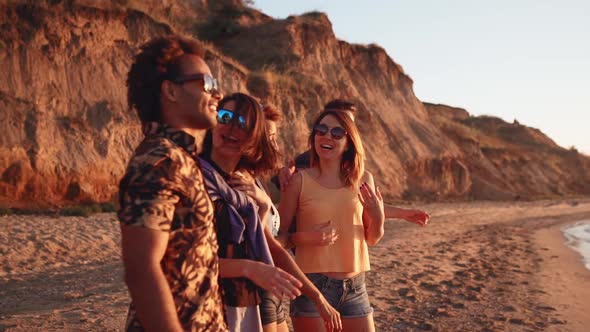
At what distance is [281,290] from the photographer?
2.17m

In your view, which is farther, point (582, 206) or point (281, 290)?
point (582, 206)

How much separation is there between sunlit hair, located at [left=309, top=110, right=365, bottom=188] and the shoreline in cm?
416

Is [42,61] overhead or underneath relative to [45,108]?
overhead

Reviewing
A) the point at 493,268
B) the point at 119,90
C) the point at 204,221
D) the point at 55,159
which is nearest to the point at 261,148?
the point at 204,221

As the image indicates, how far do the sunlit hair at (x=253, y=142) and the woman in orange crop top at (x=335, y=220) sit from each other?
51cm

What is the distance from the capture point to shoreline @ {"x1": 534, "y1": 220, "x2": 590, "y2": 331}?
6998mm

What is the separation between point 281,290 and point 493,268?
342 inches

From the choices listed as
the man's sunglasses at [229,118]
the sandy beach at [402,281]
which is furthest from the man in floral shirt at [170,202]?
the sandy beach at [402,281]

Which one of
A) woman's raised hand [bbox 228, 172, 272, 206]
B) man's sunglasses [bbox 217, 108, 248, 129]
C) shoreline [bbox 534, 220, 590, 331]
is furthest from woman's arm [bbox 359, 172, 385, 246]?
shoreline [bbox 534, 220, 590, 331]

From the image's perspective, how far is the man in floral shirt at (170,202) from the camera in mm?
1604

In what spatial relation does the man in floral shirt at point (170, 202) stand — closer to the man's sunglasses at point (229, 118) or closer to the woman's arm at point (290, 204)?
the man's sunglasses at point (229, 118)

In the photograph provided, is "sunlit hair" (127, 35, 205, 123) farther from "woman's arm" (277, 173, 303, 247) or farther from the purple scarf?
"woman's arm" (277, 173, 303, 247)

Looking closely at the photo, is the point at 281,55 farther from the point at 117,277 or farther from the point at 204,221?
the point at 204,221

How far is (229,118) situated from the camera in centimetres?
270
